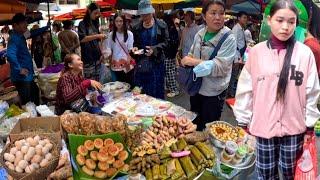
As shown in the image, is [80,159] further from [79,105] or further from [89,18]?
[89,18]

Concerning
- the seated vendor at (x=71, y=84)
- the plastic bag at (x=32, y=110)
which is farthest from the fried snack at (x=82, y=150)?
the plastic bag at (x=32, y=110)

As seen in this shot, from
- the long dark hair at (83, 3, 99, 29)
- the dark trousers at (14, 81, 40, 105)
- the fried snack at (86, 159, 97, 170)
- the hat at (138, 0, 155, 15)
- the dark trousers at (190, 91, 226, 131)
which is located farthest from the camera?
the long dark hair at (83, 3, 99, 29)

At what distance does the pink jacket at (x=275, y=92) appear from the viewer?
2863 millimetres

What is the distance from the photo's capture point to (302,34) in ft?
11.9

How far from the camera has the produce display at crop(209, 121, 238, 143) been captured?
155 inches

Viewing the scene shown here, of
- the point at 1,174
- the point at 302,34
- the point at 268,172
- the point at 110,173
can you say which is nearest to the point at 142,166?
the point at 110,173

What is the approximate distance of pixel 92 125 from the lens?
3459mm

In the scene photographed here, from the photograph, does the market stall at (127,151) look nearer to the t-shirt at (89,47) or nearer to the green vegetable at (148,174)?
the green vegetable at (148,174)

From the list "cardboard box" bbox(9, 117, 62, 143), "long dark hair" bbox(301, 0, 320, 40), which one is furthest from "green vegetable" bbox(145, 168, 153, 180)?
"long dark hair" bbox(301, 0, 320, 40)

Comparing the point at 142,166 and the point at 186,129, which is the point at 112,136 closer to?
the point at 142,166

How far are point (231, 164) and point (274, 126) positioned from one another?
719 mm

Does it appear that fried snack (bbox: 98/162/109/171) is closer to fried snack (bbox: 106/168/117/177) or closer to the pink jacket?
fried snack (bbox: 106/168/117/177)

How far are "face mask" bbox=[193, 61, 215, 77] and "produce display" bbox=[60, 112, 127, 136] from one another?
967 millimetres

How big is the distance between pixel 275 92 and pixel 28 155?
81.3 inches
